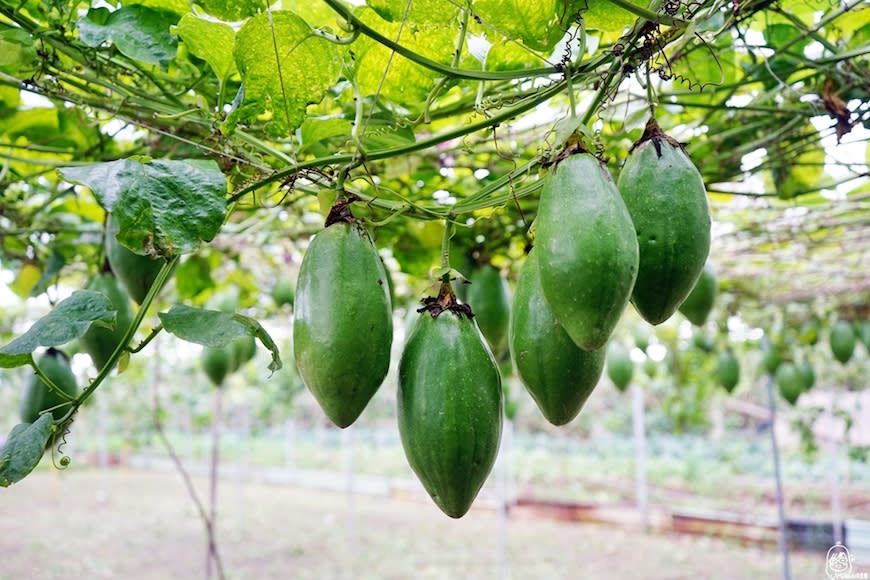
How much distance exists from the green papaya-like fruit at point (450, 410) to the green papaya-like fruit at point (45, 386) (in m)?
0.86

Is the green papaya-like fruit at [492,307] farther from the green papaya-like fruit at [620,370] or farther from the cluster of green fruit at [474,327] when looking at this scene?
the green papaya-like fruit at [620,370]

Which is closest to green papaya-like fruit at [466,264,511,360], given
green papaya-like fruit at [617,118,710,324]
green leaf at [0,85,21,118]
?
green papaya-like fruit at [617,118,710,324]

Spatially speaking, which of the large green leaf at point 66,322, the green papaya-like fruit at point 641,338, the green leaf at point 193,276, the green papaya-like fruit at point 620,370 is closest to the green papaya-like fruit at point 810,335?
the green papaya-like fruit at point 641,338

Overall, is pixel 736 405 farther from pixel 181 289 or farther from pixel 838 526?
pixel 181 289

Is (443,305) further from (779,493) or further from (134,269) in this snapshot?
(779,493)

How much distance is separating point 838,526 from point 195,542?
7.56 m

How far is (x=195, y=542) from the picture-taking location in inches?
386

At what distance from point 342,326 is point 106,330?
0.69 meters

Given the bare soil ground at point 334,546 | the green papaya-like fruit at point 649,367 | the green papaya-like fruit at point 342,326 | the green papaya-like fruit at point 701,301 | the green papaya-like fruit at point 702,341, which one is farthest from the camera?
the bare soil ground at point 334,546

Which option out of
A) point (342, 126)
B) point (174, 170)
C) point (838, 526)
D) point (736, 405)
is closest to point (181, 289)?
point (342, 126)

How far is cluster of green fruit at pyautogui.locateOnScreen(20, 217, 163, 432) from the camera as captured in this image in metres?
1.24

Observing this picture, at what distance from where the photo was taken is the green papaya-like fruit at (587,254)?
0.63m

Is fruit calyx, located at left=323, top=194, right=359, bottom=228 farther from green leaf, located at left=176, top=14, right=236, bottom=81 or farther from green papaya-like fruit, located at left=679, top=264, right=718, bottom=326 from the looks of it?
green papaya-like fruit, located at left=679, top=264, right=718, bottom=326

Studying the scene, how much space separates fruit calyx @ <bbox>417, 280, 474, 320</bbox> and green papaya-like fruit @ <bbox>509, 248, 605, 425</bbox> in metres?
0.06
